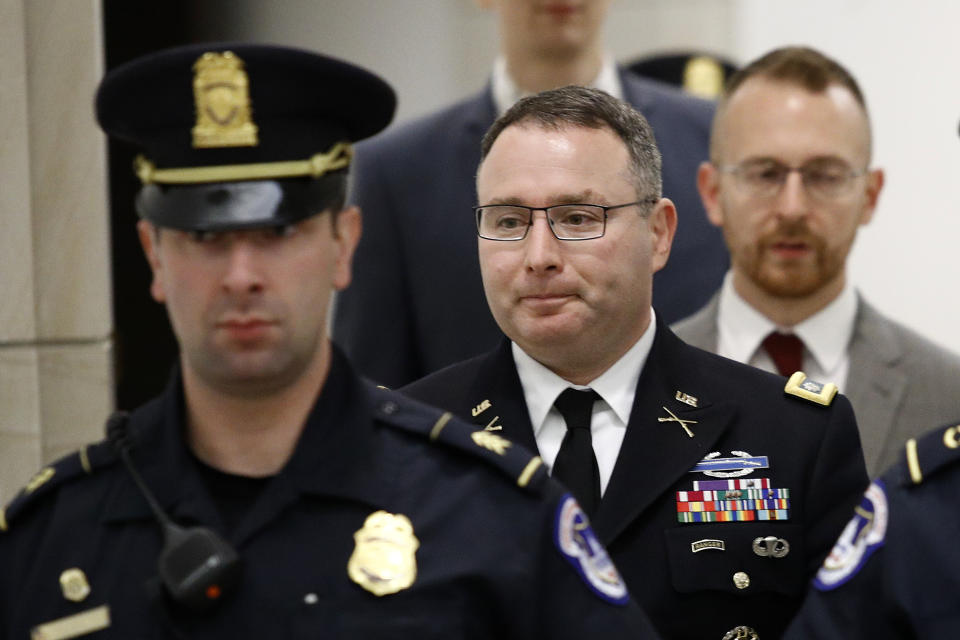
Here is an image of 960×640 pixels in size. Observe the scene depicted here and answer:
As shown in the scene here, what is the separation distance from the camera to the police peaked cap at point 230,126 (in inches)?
91.4

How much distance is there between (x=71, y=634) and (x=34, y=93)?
133 centimetres

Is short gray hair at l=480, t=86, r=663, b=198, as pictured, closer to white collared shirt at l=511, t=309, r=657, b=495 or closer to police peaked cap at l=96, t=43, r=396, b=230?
white collared shirt at l=511, t=309, r=657, b=495

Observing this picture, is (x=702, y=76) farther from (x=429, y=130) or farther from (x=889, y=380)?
(x=889, y=380)

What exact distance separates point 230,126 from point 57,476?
1.93 ft

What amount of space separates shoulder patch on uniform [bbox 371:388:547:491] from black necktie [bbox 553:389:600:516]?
0.91 ft

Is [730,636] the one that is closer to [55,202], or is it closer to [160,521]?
[160,521]

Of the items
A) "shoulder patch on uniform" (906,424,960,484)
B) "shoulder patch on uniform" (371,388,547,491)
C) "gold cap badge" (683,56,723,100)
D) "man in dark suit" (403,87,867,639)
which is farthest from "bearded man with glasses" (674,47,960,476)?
"gold cap badge" (683,56,723,100)

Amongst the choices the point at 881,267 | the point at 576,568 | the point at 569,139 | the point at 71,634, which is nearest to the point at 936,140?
the point at 881,267

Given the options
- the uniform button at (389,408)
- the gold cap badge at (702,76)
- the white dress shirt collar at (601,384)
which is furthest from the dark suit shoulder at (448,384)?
the gold cap badge at (702,76)

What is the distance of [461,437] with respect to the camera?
2.46 meters

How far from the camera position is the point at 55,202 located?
10.7 feet

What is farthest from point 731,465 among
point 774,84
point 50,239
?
point 50,239

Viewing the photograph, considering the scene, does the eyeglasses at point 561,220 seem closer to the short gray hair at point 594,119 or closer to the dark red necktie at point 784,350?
the short gray hair at point 594,119

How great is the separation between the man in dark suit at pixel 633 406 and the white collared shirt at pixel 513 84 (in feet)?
3.50
